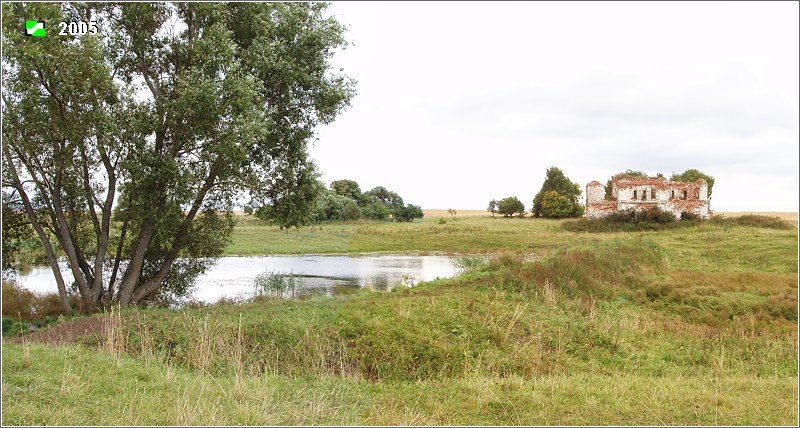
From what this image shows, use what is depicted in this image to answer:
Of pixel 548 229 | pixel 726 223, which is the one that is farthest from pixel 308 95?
pixel 726 223

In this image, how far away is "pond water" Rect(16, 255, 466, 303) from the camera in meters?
21.3

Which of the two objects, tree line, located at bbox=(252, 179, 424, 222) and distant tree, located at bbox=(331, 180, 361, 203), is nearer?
tree line, located at bbox=(252, 179, 424, 222)

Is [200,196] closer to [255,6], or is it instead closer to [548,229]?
[255,6]

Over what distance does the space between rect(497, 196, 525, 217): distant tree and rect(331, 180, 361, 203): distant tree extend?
113 ft

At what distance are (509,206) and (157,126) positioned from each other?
180 ft

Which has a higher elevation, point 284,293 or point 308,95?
point 308,95

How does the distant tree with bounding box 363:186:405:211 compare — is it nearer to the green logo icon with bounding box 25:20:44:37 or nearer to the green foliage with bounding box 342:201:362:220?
the green foliage with bounding box 342:201:362:220

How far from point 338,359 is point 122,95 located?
8.73m

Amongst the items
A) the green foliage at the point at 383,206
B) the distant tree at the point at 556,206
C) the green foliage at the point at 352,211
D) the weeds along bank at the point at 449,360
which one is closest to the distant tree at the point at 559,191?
the distant tree at the point at 556,206

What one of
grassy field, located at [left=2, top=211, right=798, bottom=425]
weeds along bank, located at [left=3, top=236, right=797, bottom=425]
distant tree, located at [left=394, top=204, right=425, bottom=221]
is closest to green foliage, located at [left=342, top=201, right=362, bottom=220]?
distant tree, located at [left=394, top=204, right=425, bottom=221]

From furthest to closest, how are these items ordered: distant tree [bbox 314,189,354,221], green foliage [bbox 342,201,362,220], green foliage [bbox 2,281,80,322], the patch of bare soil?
1. green foliage [bbox 342,201,362,220]
2. distant tree [bbox 314,189,354,221]
3. green foliage [bbox 2,281,80,322]
4. the patch of bare soil

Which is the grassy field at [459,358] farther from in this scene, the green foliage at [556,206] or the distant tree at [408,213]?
the green foliage at [556,206]

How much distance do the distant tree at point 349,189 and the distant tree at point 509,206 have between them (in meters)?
34.6

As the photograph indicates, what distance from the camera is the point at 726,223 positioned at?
51.1m
